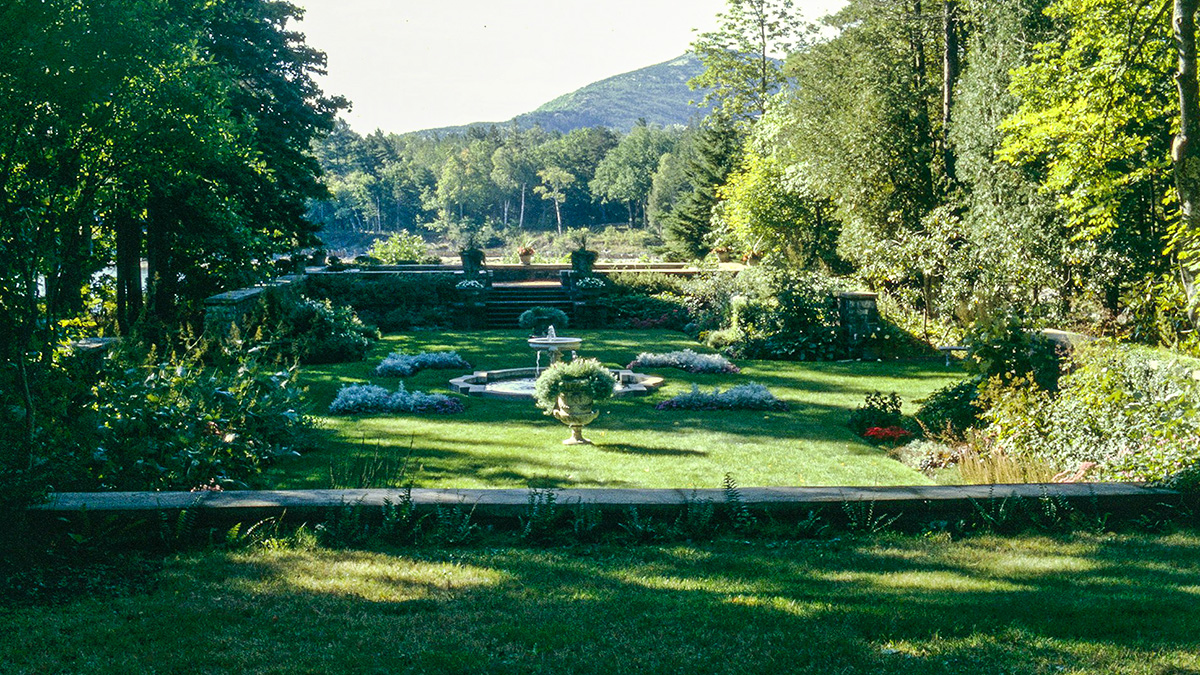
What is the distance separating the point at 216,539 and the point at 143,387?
2457 millimetres

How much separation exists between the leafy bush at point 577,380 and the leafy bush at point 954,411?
317 centimetres

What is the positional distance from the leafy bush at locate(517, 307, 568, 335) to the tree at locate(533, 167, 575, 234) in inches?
2702

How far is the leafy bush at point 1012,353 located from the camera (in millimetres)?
8859

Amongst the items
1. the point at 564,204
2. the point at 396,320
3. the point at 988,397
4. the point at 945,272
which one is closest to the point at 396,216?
the point at 564,204

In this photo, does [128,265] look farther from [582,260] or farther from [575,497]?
[582,260]

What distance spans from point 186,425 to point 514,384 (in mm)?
7122

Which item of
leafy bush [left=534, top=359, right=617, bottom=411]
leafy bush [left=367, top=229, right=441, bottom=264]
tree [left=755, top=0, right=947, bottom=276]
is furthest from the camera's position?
leafy bush [left=367, top=229, right=441, bottom=264]

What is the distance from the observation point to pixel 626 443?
943 cm

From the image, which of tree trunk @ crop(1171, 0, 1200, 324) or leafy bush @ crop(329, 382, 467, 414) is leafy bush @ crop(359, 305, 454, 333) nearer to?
leafy bush @ crop(329, 382, 467, 414)

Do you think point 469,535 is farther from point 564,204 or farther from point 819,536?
point 564,204

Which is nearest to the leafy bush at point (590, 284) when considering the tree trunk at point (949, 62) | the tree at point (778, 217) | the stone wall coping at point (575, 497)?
the tree at point (778, 217)

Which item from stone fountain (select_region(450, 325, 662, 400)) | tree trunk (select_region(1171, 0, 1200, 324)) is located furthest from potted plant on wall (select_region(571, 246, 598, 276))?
tree trunk (select_region(1171, 0, 1200, 324))

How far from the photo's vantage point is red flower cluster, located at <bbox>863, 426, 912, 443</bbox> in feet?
30.7

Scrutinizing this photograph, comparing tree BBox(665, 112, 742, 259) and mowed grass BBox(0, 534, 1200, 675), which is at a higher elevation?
tree BBox(665, 112, 742, 259)
